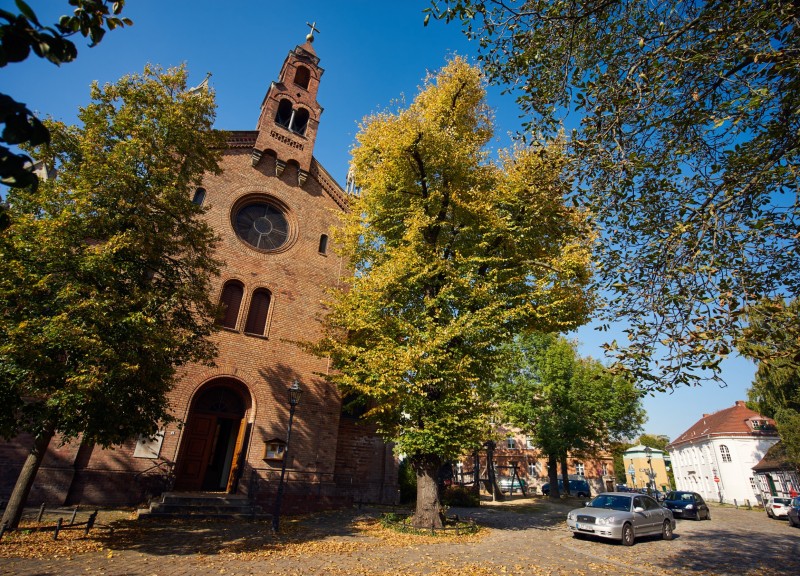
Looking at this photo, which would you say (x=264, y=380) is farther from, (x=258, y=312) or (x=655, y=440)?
(x=655, y=440)

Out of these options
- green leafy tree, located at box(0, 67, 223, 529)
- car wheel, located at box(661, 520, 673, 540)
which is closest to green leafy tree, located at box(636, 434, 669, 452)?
car wheel, located at box(661, 520, 673, 540)

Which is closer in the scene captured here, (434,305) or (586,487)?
(434,305)

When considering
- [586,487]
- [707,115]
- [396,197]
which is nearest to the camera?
[707,115]

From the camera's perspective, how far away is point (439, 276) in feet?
44.9

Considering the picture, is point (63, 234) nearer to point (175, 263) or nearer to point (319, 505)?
point (175, 263)

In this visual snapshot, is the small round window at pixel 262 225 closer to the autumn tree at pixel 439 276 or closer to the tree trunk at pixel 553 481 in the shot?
the autumn tree at pixel 439 276

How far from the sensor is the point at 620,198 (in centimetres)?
642

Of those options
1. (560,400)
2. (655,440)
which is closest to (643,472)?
(655,440)

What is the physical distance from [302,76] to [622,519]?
2398 centimetres

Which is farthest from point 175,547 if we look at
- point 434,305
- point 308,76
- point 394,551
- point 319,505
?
point 308,76

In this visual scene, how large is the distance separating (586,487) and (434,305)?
38119 millimetres

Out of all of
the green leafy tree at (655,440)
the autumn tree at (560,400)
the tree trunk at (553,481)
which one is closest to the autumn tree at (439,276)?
the autumn tree at (560,400)

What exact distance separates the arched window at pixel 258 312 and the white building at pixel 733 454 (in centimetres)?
4502

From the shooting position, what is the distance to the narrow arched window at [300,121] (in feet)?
67.3
